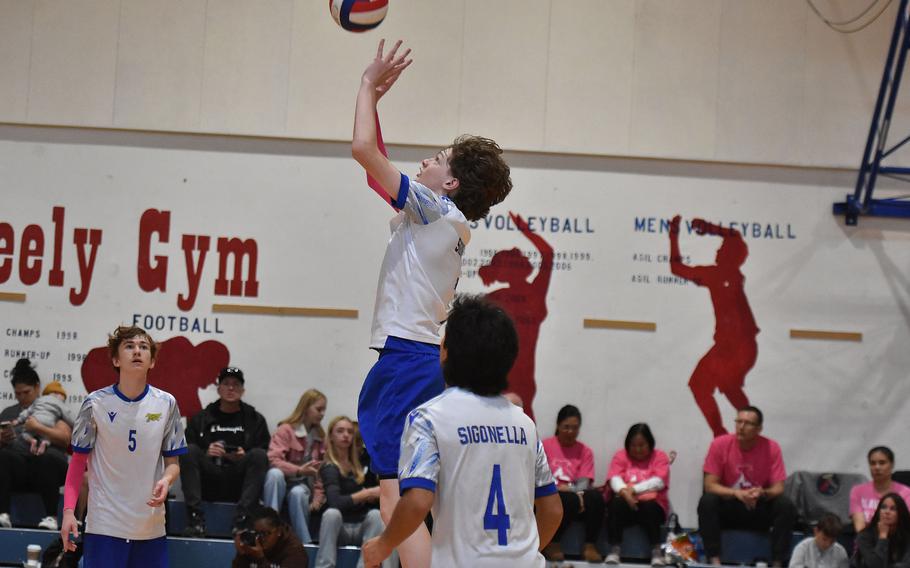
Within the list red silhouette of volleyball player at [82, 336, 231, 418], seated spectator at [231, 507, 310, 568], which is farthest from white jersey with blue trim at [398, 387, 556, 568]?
red silhouette of volleyball player at [82, 336, 231, 418]

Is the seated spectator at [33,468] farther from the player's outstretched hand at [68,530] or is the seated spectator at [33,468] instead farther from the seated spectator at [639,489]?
the seated spectator at [639,489]

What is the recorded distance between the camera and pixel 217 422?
9.62 m

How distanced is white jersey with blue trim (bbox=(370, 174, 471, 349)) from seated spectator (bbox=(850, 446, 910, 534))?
21.3ft

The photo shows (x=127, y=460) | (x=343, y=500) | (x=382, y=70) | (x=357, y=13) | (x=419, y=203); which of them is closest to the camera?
(x=419, y=203)

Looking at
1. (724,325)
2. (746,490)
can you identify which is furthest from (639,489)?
(724,325)

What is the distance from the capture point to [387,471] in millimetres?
4055

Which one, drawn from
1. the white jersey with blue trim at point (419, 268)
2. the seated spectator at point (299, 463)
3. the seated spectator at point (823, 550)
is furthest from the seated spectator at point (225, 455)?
the white jersey with blue trim at point (419, 268)

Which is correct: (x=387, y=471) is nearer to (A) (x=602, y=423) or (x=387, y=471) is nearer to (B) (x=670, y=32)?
(A) (x=602, y=423)

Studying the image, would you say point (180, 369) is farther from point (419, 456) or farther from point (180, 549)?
A: point (419, 456)

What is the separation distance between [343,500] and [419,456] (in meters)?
6.02

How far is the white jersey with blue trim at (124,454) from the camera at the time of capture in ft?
19.3

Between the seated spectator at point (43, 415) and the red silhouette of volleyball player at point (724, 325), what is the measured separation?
20.3 feet

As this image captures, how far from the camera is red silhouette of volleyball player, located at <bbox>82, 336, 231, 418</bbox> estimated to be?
A: 1023cm

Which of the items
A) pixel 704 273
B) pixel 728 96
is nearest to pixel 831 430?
pixel 704 273
